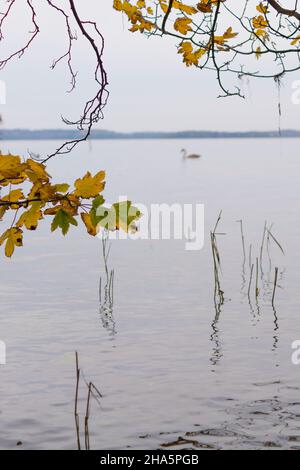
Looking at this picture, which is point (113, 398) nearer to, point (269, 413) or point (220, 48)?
point (269, 413)

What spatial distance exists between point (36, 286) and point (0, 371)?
296 inches

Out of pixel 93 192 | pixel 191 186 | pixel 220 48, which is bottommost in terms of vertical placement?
pixel 93 192

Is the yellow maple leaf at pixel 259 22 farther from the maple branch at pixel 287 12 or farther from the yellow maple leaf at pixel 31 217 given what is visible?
the yellow maple leaf at pixel 31 217

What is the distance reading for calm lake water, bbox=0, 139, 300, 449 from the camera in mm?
9023

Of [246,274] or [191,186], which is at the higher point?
[191,186]

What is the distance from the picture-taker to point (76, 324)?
1471cm

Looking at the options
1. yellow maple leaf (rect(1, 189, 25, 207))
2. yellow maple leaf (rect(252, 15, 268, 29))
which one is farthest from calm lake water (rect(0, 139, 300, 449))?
yellow maple leaf (rect(1, 189, 25, 207))

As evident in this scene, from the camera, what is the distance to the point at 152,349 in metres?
A: 12.8

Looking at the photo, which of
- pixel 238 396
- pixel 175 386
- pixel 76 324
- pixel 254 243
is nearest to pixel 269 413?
pixel 238 396

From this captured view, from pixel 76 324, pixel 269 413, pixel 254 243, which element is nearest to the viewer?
pixel 269 413

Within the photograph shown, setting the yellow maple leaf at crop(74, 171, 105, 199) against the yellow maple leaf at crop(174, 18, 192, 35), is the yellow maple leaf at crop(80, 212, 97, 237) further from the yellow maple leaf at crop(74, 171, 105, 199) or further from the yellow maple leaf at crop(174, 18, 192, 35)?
the yellow maple leaf at crop(174, 18, 192, 35)

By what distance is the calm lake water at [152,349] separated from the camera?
9.02m

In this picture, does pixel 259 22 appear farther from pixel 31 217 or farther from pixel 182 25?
pixel 31 217

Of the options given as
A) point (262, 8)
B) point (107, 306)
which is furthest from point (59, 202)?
point (107, 306)
